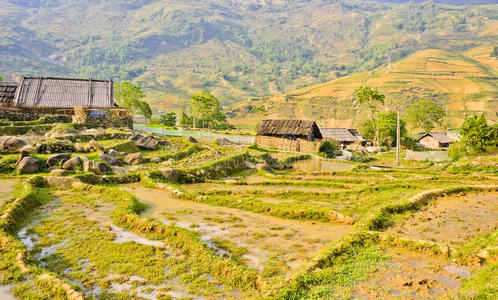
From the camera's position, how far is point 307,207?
16.6m

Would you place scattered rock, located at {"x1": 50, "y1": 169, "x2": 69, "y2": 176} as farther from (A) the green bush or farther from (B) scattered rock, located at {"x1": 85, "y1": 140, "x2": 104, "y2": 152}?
(A) the green bush

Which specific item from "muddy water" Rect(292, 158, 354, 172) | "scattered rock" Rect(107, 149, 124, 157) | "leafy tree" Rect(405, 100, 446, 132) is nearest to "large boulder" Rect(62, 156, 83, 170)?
"scattered rock" Rect(107, 149, 124, 157)

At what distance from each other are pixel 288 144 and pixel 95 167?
105ft

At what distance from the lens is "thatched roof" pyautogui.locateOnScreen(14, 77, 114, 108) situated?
145 ft

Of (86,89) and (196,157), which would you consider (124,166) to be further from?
(86,89)

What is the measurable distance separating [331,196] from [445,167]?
70.9 feet

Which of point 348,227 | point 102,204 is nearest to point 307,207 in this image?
point 348,227

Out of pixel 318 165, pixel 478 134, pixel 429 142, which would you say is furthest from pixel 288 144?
pixel 429 142

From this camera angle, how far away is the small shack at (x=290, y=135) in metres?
49.5

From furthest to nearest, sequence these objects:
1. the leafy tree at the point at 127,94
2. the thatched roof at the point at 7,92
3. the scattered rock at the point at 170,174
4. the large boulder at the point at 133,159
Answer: the leafy tree at the point at 127,94, the thatched roof at the point at 7,92, the large boulder at the point at 133,159, the scattered rock at the point at 170,174

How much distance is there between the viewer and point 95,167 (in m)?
22.5

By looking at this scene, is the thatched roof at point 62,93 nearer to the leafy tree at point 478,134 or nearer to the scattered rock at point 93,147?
the scattered rock at point 93,147

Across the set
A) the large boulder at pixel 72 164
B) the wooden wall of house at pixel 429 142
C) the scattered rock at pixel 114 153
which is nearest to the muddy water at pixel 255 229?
the large boulder at pixel 72 164

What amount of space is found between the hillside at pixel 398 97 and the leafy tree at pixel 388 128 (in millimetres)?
67005
